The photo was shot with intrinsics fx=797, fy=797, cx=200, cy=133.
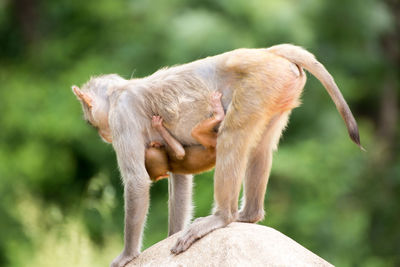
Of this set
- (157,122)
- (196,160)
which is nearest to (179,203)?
(196,160)

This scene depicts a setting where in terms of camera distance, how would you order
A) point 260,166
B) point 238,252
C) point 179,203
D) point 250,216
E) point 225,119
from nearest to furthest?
1. point 238,252
2. point 225,119
3. point 260,166
4. point 250,216
5. point 179,203

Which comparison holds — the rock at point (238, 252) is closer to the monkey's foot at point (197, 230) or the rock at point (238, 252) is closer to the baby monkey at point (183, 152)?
the monkey's foot at point (197, 230)

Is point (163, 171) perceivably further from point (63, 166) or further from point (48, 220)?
A: point (63, 166)

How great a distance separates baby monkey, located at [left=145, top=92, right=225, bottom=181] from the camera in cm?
642

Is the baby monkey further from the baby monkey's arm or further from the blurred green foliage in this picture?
the blurred green foliage

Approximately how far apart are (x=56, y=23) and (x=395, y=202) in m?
8.90

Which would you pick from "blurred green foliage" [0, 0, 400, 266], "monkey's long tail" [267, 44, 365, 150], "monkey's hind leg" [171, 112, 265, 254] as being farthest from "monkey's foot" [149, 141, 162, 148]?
"blurred green foliage" [0, 0, 400, 266]

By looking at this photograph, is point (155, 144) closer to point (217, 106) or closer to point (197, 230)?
point (217, 106)

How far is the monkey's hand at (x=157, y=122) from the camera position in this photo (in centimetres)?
658

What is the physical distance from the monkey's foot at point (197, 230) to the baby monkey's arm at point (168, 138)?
23.4 inches

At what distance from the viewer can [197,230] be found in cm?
629

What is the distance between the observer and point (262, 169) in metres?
6.63

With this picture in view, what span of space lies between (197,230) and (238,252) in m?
0.40

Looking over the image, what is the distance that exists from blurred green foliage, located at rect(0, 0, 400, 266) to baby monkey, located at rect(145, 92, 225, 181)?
5204 millimetres
